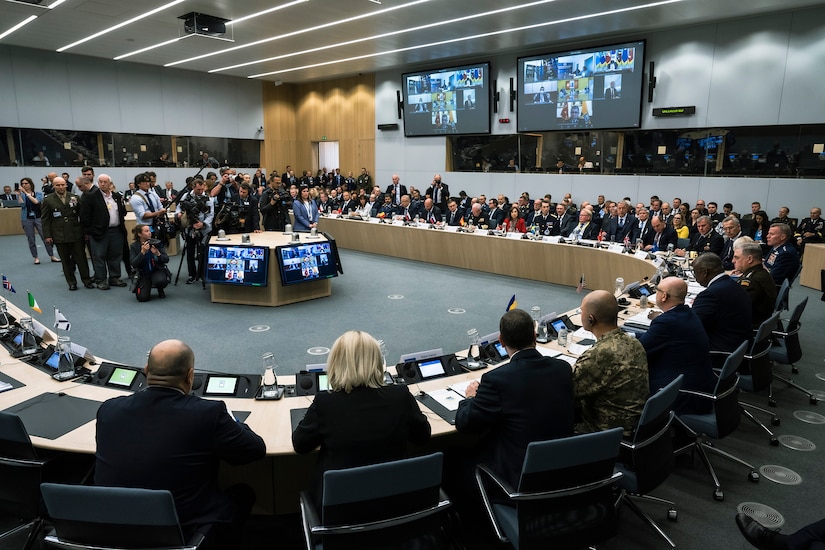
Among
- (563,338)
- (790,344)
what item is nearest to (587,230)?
(790,344)

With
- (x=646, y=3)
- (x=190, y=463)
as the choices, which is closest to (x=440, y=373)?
(x=190, y=463)

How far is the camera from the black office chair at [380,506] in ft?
5.92

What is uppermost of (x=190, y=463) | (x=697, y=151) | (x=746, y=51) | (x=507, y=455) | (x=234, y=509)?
(x=746, y=51)

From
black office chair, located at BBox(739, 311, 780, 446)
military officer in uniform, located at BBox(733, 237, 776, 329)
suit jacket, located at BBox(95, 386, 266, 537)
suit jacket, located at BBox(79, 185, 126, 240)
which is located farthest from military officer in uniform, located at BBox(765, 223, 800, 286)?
suit jacket, located at BBox(79, 185, 126, 240)

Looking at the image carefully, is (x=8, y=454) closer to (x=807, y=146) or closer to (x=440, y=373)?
(x=440, y=373)

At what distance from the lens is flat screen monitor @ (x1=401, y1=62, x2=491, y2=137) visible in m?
13.7

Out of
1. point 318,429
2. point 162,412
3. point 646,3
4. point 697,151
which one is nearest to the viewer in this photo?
point 162,412

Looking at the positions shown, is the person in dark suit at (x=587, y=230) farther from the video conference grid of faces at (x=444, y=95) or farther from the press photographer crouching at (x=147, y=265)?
the press photographer crouching at (x=147, y=265)

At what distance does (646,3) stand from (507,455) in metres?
9.00

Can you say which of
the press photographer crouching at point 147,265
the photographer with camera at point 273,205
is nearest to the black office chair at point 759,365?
the press photographer crouching at point 147,265

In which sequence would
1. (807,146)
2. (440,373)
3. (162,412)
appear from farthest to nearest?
(807,146)
(440,373)
(162,412)

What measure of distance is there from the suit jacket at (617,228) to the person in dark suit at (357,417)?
779cm

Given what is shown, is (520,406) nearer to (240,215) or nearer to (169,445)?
(169,445)

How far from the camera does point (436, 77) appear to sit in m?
14.4
